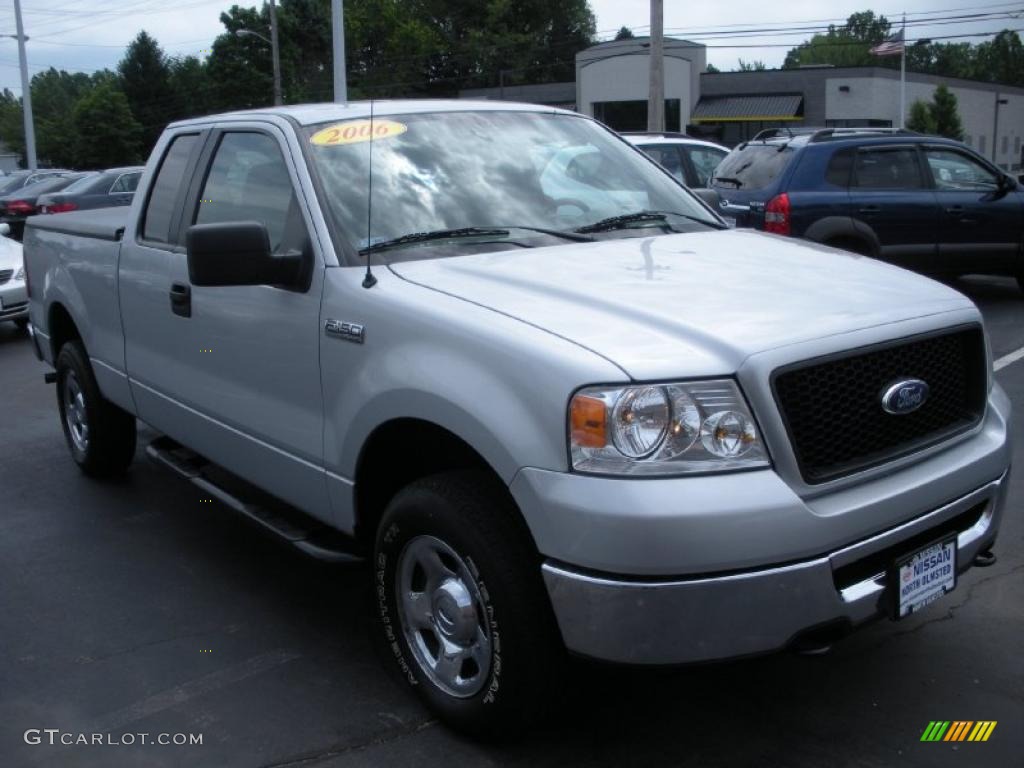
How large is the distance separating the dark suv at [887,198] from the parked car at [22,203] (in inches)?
628

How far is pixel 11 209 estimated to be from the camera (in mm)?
23312

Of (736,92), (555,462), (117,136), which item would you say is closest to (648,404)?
(555,462)

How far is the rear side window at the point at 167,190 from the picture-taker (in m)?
5.05

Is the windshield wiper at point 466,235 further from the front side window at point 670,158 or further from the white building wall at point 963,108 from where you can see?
the white building wall at point 963,108

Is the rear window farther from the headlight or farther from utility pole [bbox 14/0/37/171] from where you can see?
utility pole [bbox 14/0/37/171]

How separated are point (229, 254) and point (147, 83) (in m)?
78.0

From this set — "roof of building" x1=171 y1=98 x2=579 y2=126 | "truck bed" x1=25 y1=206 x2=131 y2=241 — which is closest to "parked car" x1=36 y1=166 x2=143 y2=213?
"truck bed" x1=25 y1=206 x2=131 y2=241

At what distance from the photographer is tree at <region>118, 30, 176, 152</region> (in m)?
75.1

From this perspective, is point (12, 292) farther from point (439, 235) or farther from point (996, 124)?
point (996, 124)

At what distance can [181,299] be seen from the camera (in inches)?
181

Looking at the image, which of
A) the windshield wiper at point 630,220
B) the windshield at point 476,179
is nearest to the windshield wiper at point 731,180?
the windshield at point 476,179

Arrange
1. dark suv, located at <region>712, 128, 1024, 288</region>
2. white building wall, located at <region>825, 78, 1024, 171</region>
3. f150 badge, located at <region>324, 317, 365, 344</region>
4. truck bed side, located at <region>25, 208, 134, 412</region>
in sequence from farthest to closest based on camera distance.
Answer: white building wall, located at <region>825, 78, 1024, 171</region>, dark suv, located at <region>712, 128, 1024, 288</region>, truck bed side, located at <region>25, 208, 134, 412</region>, f150 badge, located at <region>324, 317, 365, 344</region>

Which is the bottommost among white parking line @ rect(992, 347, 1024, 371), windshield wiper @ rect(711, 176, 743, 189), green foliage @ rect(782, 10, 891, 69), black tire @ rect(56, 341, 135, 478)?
white parking line @ rect(992, 347, 1024, 371)

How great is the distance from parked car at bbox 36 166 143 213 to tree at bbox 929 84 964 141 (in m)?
43.2
